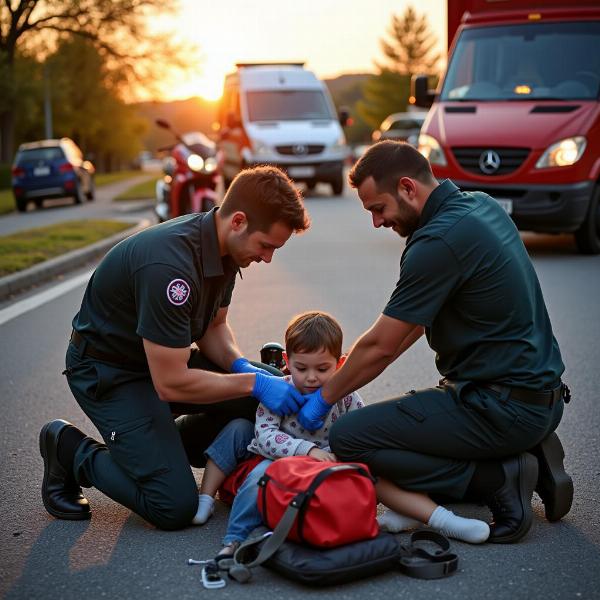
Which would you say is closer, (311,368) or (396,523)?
(396,523)

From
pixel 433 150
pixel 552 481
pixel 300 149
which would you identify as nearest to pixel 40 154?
pixel 300 149

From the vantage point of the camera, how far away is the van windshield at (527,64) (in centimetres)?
1264

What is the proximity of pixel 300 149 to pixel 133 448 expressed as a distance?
1911 cm

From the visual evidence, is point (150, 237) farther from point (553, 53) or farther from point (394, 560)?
point (553, 53)

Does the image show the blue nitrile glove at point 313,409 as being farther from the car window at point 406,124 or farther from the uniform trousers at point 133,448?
the car window at point 406,124

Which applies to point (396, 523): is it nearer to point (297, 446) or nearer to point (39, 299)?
point (297, 446)

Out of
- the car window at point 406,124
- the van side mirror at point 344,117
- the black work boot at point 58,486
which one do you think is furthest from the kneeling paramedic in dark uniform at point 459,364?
the car window at point 406,124

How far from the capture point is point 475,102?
42.6 ft

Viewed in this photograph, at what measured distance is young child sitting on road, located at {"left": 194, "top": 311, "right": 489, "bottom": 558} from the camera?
421 centimetres

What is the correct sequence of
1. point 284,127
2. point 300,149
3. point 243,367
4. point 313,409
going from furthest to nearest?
point 284,127 < point 300,149 < point 243,367 < point 313,409

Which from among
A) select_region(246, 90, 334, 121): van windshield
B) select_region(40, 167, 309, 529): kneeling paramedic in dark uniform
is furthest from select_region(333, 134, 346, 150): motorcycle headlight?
select_region(40, 167, 309, 529): kneeling paramedic in dark uniform

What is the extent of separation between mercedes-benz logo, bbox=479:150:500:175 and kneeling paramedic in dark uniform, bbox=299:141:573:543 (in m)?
7.96

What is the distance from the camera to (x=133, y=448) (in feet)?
15.0

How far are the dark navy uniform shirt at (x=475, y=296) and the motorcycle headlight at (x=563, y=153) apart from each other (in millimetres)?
7849
